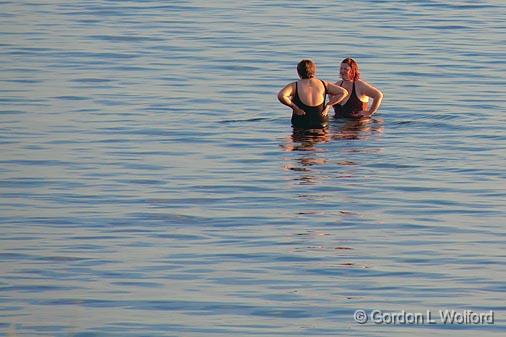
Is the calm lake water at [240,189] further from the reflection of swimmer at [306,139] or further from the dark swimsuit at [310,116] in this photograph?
the dark swimsuit at [310,116]

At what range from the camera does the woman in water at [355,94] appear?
72.0 ft

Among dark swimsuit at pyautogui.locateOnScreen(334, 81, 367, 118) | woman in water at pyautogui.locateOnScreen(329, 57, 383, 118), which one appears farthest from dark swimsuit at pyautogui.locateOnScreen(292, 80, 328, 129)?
dark swimsuit at pyautogui.locateOnScreen(334, 81, 367, 118)

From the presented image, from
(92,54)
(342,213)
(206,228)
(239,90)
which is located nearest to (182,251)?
(206,228)

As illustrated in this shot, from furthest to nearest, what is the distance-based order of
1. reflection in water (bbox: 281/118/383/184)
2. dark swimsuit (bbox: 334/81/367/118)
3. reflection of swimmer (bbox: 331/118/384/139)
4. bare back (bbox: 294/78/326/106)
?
1. dark swimsuit (bbox: 334/81/367/118)
2. bare back (bbox: 294/78/326/106)
3. reflection of swimmer (bbox: 331/118/384/139)
4. reflection in water (bbox: 281/118/383/184)

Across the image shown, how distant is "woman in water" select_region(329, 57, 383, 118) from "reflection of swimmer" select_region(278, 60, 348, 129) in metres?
0.51

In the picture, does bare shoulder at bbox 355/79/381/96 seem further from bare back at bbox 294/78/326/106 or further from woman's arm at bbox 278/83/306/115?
woman's arm at bbox 278/83/306/115

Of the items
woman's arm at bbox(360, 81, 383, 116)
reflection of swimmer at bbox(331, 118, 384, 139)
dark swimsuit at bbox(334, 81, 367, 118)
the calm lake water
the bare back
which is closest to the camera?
the calm lake water

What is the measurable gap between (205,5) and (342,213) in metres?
24.4

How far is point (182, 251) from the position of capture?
47.5 ft

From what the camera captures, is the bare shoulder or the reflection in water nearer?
the reflection in water

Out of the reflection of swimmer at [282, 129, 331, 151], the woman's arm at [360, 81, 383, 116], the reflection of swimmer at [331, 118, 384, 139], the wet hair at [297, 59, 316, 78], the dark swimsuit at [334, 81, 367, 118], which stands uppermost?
the wet hair at [297, 59, 316, 78]

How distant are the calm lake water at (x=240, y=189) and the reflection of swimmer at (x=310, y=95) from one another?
0.38 metres

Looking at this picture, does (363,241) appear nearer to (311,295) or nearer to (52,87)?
(311,295)

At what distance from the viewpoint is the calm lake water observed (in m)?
12.6
